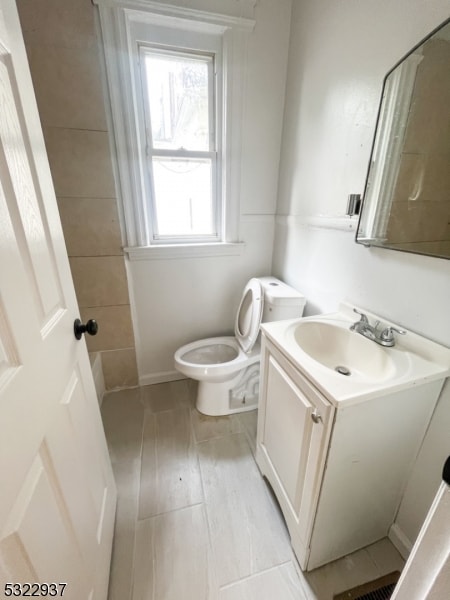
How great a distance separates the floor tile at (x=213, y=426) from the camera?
1.58 meters

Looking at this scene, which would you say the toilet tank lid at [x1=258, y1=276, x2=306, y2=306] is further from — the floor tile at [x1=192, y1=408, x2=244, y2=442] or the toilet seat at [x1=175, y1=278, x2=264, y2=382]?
the floor tile at [x1=192, y1=408, x2=244, y2=442]

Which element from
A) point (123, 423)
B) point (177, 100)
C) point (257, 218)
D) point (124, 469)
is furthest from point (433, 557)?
point (177, 100)

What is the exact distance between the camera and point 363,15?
104 cm

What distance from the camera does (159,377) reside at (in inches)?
79.2

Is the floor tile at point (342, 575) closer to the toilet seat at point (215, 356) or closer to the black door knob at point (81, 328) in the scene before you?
the toilet seat at point (215, 356)

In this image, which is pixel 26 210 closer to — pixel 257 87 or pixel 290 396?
pixel 290 396

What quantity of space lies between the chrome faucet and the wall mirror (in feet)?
0.98

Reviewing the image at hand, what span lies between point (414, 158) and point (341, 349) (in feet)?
2.52

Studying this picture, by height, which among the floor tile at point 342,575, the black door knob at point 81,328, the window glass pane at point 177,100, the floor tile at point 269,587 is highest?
the window glass pane at point 177,100

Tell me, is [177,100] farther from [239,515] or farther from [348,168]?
[239,515]

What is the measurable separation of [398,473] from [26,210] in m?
1.44

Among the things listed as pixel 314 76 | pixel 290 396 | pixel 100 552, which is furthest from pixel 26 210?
pixel 314 76

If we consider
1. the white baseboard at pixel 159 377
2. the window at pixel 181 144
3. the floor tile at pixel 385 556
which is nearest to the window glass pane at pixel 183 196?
the window at pixel 181 144

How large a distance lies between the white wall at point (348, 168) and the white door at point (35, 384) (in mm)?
1169
